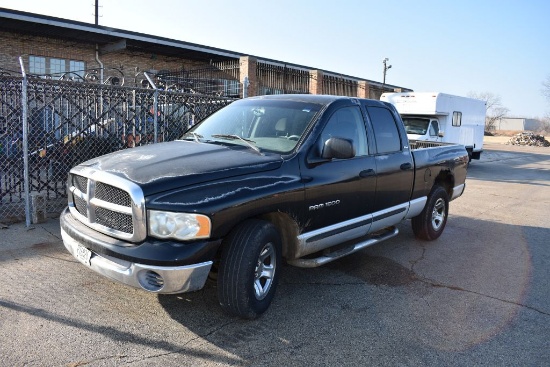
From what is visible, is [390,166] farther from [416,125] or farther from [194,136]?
[416,125]

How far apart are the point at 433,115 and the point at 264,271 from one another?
1534 cm

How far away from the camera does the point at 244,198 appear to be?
3.52 meters

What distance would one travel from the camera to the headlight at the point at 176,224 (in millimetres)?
3248

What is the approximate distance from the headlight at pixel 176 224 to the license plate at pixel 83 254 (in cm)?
72

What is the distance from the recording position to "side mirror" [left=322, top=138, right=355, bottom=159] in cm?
415

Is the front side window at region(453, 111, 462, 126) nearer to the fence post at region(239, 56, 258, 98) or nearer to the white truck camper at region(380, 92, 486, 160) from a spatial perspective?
the white truck camper at region(380, 92, 486, 160)

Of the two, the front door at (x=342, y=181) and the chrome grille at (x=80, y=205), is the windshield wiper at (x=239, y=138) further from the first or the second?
the chrome grille at (x=80, y=205)

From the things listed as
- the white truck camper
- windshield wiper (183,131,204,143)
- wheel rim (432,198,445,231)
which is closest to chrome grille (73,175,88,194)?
windshield wiper (183,131,204,143)

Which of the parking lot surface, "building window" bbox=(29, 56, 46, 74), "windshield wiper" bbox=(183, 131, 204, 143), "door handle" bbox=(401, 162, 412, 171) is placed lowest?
the parking lot surface

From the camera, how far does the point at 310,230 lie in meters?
4.16

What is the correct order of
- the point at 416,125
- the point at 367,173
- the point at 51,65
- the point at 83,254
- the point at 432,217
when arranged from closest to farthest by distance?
the point at 83,254 < the point at 367,173 < the point at 432,217 < the point at 51,65 < the point at 416,125

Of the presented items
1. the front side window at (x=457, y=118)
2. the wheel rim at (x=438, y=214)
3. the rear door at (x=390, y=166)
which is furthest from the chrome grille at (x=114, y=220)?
the front side window at (x=457, y=118)

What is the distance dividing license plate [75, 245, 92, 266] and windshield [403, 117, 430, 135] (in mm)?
14918

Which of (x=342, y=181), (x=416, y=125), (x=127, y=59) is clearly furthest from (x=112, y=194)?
(x=127, y=59)
